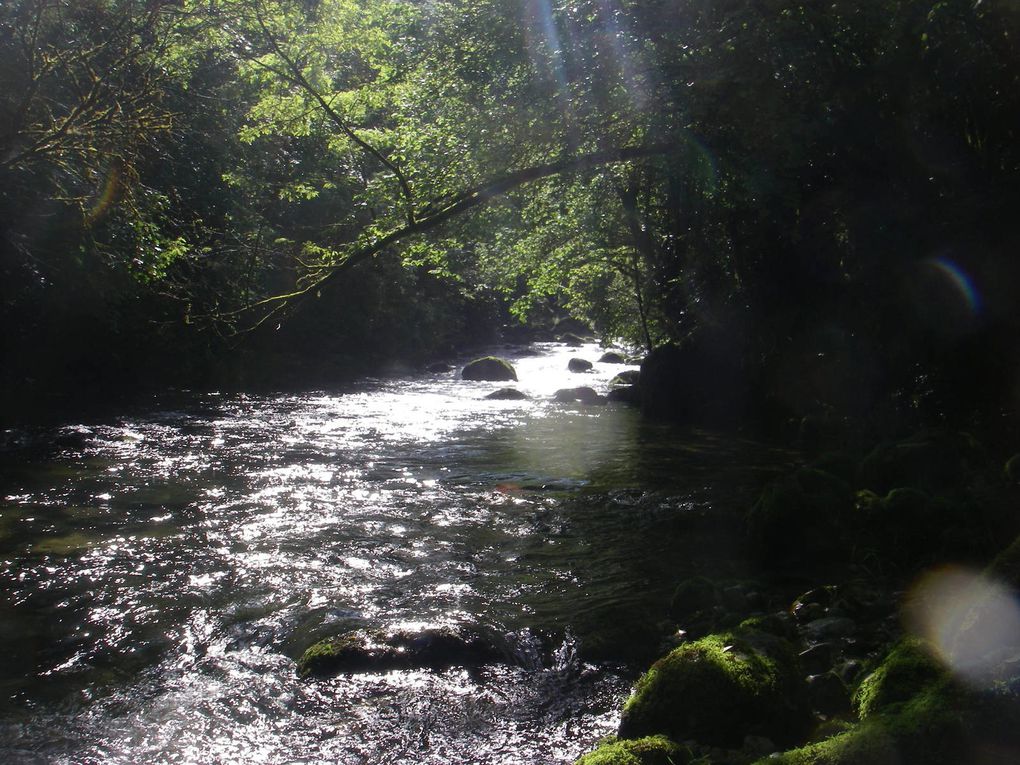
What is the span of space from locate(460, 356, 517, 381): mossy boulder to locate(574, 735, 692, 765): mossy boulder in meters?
23.0

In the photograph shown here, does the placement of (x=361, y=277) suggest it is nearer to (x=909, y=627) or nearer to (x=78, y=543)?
(x=78, y=543)

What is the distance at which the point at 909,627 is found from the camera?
229 inches

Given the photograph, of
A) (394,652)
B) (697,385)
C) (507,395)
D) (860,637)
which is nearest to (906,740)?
(860,637)

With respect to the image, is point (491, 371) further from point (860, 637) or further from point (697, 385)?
point (860, 637)

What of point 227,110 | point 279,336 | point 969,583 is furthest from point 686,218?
point 279,336

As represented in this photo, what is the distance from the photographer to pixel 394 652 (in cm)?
594

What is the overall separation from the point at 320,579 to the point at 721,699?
4268mm

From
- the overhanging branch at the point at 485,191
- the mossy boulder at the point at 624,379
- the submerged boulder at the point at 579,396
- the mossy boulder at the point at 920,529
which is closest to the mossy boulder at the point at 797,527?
the mossy boulder at the point at 920,529

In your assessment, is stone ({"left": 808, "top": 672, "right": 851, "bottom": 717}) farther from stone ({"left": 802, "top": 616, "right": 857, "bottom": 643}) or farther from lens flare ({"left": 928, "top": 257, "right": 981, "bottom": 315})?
lens flare ({"left": 928, "top": 257, "right": 981, "bottom": 315})

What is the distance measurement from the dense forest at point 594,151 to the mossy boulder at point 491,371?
11.4 m

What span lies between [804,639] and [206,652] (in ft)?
14.2

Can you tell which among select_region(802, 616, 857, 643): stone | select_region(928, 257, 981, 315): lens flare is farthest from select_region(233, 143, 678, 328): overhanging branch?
select_region(802, 616, 857, 643): stone

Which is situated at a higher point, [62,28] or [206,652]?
[62,28]

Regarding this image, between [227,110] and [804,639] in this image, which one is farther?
[227,110]
